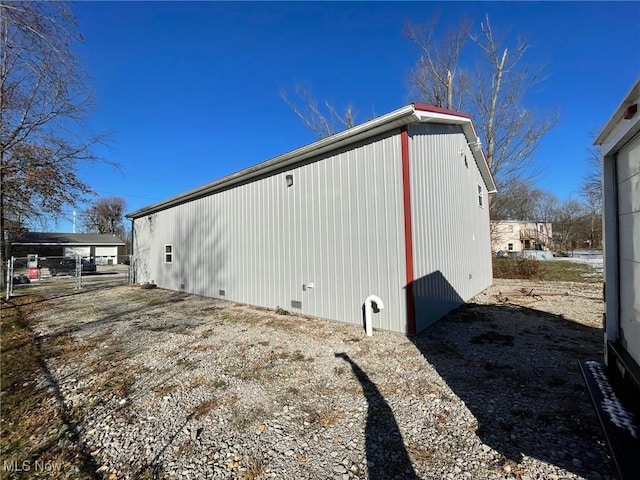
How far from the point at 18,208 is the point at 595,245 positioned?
47397mm

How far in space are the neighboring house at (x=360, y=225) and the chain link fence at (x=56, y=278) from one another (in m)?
7.30

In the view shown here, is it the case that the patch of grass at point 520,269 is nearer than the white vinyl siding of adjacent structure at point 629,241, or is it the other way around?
the white vinyl siding of adjacent structure at point 629,241

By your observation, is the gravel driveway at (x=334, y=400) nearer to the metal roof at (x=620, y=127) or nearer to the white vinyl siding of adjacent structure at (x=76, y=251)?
the metal roof at (x=620, y=127)

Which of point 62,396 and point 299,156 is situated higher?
point 299,156

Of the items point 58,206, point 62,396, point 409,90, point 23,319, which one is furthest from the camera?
point 409,90

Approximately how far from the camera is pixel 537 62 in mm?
14289

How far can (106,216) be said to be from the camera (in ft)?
135

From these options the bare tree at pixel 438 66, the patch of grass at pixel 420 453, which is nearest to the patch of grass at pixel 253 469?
the patch of grass at pixel 420 453

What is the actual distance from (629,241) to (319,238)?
4551 mm

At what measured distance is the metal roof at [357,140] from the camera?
4.77 m

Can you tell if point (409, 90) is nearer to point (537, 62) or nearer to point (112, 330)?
point (537, 62)

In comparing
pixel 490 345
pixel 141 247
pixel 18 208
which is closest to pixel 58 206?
pixel 18 208

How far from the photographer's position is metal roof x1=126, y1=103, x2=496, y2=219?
15.7ft
